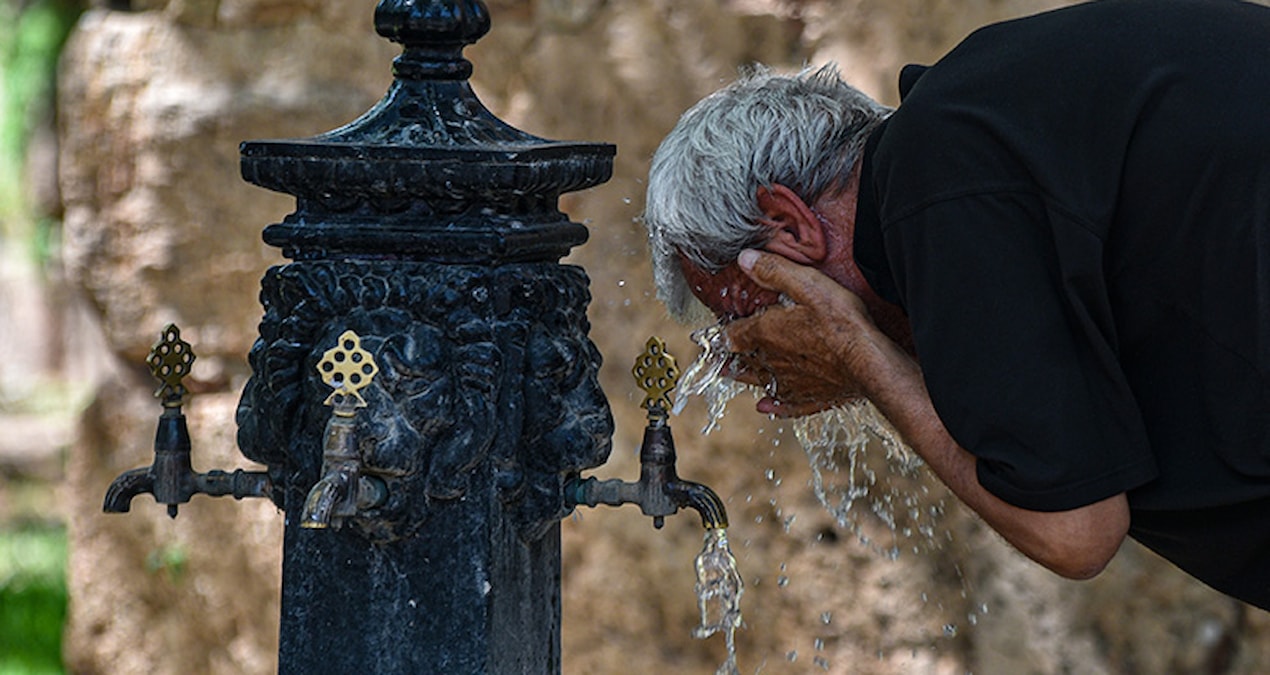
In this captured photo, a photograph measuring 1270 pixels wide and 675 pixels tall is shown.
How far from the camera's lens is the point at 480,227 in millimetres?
1804

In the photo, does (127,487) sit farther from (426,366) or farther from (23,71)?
(23,71)

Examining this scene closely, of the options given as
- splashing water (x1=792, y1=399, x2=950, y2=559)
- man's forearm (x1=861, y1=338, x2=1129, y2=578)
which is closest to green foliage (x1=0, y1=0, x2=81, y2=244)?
splashing water (x1=792, y1=399, x2=950, y2=559)

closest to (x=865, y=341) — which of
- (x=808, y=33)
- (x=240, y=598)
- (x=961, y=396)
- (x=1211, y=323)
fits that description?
(x=961, y=396)

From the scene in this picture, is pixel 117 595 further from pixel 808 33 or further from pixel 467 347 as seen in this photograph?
pixel 467 347

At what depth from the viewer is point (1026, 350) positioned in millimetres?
1649

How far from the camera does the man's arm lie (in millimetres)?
1733

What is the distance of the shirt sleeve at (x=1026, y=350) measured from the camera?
5.42 feet

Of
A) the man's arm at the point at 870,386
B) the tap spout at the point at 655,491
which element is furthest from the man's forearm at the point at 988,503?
the tap spout at the point at 655,491

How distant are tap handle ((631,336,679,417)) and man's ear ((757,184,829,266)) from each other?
17cm

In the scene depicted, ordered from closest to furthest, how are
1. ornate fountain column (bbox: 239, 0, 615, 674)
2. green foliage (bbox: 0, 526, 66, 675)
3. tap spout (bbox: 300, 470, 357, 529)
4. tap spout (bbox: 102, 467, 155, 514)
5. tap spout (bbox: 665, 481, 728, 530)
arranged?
tap spout (bbox: 300, 470, 357, 529) → ornate fountain column (bbox: 239, 0, 615, 674) → tap spout (bbox: 665, 481, 728, 530) → tap spout (bbox: 102, 467, 155, 514) → green foliage (bbox: 0, 526, 66, 675)

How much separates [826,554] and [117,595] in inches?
66.0

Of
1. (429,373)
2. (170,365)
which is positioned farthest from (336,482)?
(170,365)

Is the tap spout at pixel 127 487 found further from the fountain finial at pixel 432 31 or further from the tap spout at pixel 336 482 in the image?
the fountain finial at pixel 432 31

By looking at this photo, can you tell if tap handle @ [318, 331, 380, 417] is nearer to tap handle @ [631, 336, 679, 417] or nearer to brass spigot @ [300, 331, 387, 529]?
brass spigot @ [300, 331, 387, 529]
